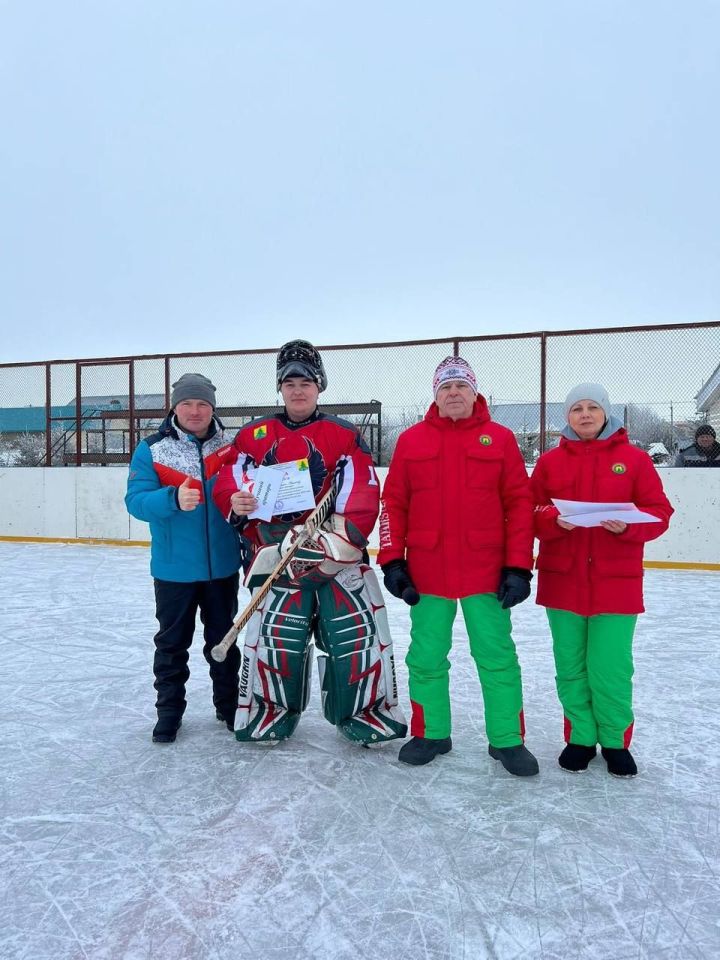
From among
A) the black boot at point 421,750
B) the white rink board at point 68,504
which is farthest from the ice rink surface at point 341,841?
the white rink board at point 68,504

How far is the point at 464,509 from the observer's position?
2031 millimetres

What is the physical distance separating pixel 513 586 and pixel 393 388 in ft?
15.4

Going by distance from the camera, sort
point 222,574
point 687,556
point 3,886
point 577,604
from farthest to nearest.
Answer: point 687,556
point 222,574
point 577,604
point 3,886

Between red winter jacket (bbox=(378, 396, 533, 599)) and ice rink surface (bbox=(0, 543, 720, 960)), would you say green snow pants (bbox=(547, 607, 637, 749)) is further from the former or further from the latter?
red winter jacket (bbox=(378, 396, 533, 599))

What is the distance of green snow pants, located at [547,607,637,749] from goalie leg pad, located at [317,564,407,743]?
0.54 meters

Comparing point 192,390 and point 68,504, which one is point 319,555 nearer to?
point 192,390

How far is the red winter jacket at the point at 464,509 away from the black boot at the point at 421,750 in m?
0.49

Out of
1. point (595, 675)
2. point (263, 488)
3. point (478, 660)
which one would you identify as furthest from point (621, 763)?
point (263, 488)

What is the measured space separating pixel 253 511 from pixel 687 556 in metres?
5.02

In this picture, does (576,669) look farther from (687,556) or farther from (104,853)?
(687,556)

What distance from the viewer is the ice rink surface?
1.35 m

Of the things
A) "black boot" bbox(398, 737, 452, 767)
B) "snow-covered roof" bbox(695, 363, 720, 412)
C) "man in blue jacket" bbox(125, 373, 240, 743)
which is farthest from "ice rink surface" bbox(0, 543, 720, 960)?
"snow-covered roof" bbox(695, 363, 720, 412)

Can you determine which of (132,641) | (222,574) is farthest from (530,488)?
(132,641)

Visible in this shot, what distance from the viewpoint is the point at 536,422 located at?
6133 mm
